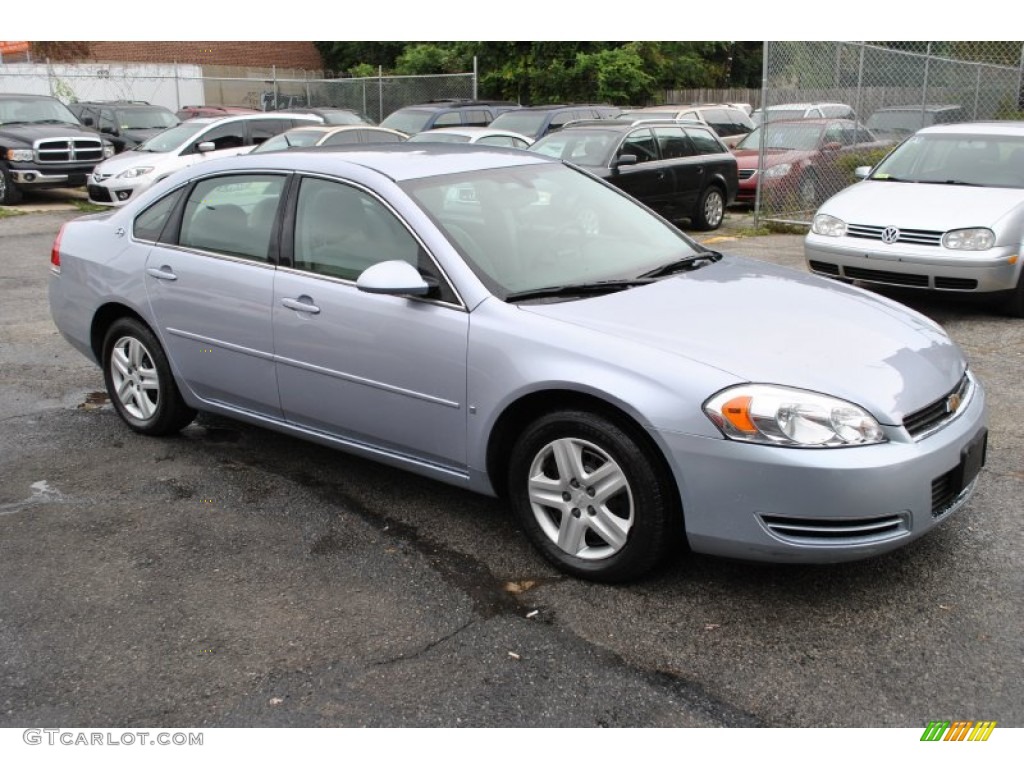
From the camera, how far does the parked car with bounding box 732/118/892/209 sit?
14.1 meters

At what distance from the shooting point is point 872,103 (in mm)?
15273

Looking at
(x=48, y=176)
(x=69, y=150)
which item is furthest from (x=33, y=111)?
(x=48, y=176)

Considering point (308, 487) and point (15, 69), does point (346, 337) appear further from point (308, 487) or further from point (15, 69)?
point (15, 69)

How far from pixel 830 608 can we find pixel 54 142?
56.2 ft

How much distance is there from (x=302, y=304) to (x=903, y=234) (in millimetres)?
5490

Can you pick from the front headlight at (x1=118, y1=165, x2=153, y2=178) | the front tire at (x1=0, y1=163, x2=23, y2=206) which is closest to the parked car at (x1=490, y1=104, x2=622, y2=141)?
the front headlight at (x1=118, y1=165, x2=153, y2=178)

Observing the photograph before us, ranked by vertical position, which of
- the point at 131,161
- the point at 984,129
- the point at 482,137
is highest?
the point at 984,129

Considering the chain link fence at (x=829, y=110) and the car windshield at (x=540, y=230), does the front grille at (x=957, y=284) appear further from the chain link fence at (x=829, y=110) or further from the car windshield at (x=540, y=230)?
the chain link fence at (x=829, y=110)

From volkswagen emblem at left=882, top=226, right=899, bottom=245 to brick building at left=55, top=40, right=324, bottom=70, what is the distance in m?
39.5

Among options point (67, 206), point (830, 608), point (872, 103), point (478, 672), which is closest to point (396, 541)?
point (478, 672)

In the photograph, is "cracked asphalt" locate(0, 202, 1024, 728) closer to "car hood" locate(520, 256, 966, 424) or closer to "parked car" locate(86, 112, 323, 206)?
"car hood" locate(520, 256, 966, 424)

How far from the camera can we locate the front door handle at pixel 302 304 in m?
4.52

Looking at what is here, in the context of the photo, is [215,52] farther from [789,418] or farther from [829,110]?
[789,418]

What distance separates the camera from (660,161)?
13781 millimetres
